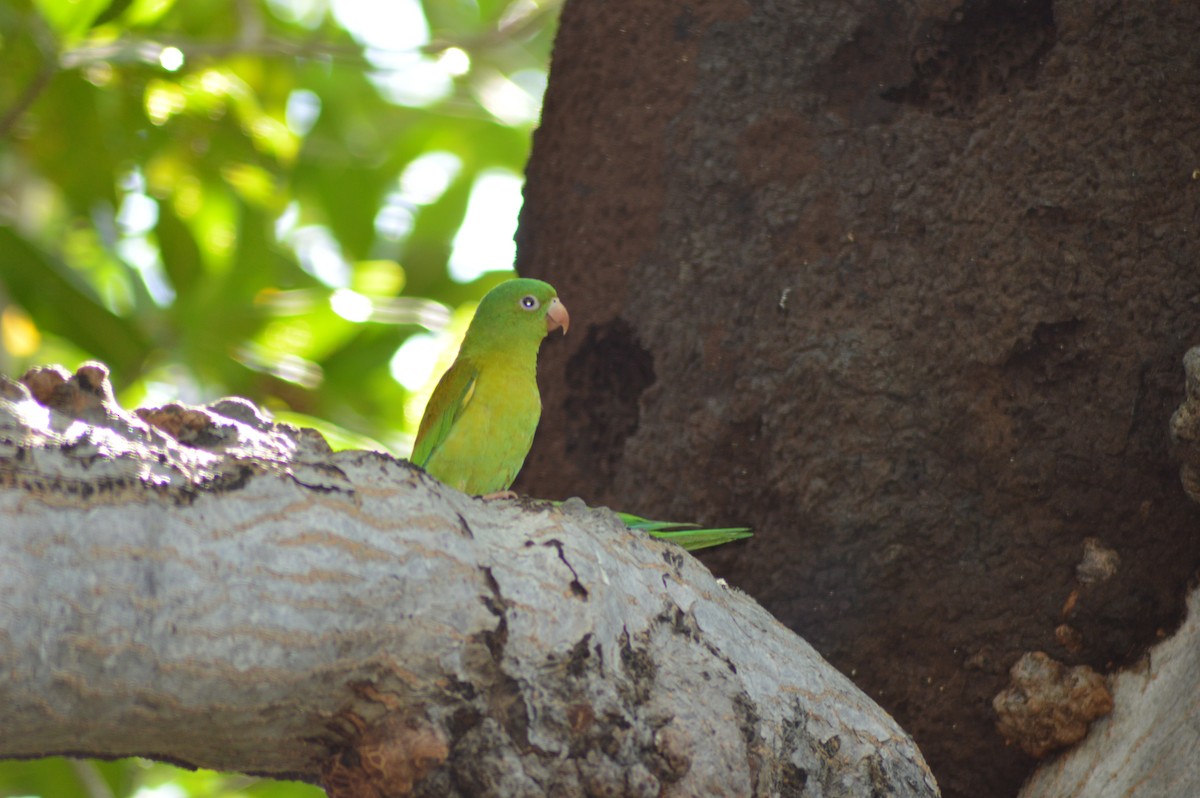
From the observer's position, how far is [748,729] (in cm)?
188

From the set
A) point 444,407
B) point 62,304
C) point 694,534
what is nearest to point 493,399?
point 444,407

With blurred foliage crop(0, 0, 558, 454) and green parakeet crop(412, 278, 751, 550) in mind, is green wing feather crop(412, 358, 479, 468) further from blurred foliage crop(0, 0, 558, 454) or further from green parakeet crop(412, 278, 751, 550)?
blurred foliage crop(0, 0, 558, 454)

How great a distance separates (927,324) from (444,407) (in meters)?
1.32

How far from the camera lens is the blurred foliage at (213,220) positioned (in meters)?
4.63

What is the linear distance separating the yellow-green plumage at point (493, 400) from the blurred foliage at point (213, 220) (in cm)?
115

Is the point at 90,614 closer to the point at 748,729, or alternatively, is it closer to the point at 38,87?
the point at 748,729

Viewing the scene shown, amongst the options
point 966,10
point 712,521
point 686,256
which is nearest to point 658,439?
point 712,521

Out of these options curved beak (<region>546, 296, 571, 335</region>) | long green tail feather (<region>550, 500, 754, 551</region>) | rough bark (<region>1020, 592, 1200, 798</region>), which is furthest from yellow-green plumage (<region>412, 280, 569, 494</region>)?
rough bark (<region>1020, 592, 1200, 798</region>)

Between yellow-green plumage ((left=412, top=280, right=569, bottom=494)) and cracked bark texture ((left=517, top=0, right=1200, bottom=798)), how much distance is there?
241mm

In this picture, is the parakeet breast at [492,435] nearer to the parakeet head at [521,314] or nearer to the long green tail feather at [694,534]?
the parakeet head at [521,314]

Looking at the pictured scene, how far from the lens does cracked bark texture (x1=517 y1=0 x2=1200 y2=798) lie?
2.46 metres

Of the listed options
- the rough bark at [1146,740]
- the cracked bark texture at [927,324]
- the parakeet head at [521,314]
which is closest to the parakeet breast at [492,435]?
the parakeet head at [521,314]

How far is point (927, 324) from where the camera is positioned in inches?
103

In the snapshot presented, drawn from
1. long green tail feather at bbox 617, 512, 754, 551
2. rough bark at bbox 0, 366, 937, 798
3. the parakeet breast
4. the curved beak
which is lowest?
rough bark at bbox 0, 366, 937, 798
